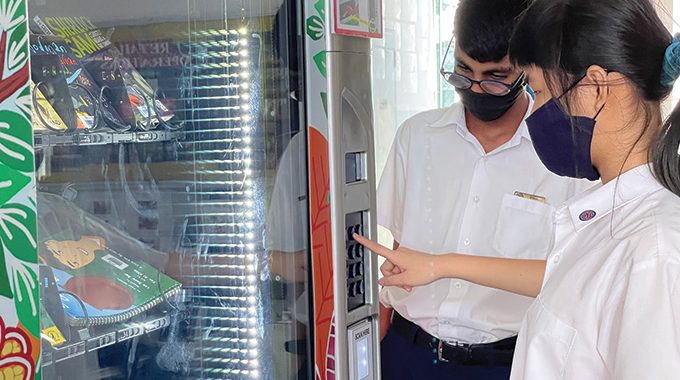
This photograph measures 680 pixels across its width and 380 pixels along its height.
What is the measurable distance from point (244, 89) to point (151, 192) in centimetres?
24

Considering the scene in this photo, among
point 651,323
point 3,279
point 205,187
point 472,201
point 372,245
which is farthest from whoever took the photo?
point 472,201

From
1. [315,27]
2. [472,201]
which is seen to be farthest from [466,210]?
[315,27]

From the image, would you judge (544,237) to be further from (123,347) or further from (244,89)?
(123,347)

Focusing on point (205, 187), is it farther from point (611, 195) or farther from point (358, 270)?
point (611, 195)

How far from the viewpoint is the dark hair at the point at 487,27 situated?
1.89 m

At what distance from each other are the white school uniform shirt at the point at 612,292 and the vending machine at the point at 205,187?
0.39 metres

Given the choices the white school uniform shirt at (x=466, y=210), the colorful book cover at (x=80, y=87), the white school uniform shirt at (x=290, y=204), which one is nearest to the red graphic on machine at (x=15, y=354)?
the colorful book cover at (x=80, y=87)

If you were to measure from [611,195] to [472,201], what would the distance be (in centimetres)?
67

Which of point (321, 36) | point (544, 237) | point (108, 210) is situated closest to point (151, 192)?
point (108, 210)

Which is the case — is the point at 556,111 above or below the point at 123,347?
above

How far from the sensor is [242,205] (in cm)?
153

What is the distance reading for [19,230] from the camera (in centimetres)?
102

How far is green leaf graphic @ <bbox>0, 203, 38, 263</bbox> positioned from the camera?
100 cm

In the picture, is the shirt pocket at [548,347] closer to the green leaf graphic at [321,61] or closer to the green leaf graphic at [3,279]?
the green leaf graphic at [321,61]
